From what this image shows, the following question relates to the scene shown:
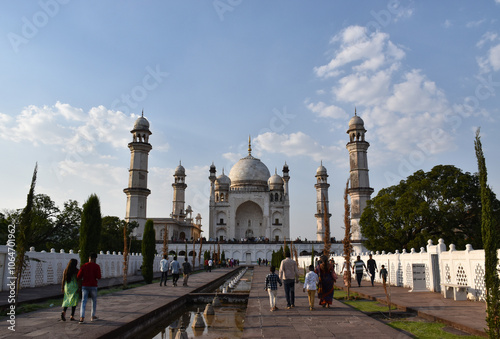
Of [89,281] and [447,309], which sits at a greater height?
[89,281]

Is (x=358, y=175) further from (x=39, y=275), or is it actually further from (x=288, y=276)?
(x=288, y=276)

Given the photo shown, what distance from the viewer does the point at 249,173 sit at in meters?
60.4

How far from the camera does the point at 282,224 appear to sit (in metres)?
55.0

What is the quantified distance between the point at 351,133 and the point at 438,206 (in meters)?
18.4

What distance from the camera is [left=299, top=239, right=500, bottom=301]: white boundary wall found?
10.1 meters

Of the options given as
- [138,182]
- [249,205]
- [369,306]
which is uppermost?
[138,182]

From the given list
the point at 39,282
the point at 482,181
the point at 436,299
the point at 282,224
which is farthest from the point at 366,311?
the point at 282,224

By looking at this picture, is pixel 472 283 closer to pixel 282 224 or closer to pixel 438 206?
pixel 438 206

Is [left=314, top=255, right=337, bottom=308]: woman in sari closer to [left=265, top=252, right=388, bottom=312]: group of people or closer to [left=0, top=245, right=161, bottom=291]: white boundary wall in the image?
[left=265, top=252, right=388, bottom=312]: group of people

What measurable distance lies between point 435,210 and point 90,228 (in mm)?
21387

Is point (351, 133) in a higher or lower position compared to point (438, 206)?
higher

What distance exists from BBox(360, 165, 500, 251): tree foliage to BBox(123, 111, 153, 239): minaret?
969 inches

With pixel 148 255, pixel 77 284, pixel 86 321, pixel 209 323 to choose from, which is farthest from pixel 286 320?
pixel 148 255

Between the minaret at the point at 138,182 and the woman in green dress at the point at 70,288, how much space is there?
34.8 m
